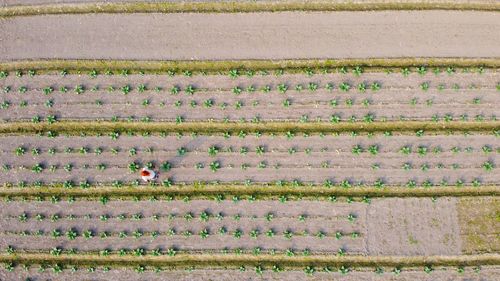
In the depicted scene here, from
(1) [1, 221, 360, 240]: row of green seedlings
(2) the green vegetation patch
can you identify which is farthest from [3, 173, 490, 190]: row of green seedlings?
(2) the green vegetation patch

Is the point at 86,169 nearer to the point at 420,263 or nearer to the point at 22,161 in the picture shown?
the point at 22,161

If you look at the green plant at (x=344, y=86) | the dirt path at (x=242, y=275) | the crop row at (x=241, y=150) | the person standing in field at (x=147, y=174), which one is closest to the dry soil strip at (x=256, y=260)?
the dirt path at (x=242, y=275)

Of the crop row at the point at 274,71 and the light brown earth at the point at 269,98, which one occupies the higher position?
the crop row at the point at 274,71

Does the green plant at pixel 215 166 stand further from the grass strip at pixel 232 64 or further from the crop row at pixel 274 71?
the grass strip at pixel 232 64

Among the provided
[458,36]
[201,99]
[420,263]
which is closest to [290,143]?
[201,99]

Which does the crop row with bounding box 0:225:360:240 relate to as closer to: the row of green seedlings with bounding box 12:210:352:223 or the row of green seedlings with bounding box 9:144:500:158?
the row of green seedlings with bounding box 12:210:352:223

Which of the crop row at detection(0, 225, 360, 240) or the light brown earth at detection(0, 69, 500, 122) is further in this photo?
the light brown earth at detection(0, 69, 500, 122)
